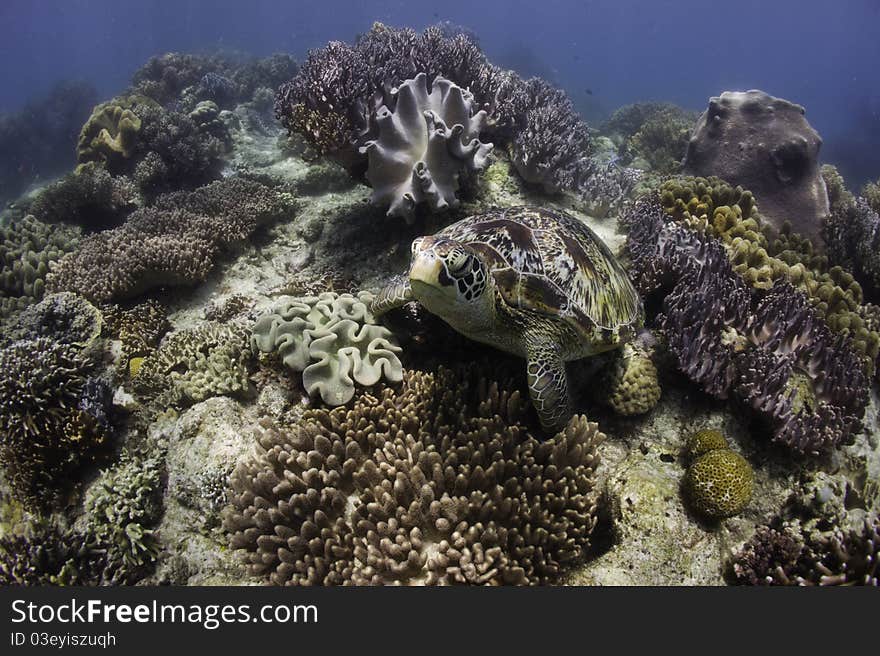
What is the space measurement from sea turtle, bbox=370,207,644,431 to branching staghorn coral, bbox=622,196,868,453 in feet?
1.99

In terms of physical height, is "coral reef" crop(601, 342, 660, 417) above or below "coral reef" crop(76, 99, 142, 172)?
below

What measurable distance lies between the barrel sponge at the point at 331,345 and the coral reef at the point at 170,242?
2.45 metres

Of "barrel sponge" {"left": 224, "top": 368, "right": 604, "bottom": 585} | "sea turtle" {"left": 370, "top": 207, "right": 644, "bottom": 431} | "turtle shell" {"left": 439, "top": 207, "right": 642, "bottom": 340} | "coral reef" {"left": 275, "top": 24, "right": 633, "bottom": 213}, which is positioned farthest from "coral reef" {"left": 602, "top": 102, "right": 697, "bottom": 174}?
"barrel sponge" {"left": 224, "top": 368, "right": 604, "bottom": 585}

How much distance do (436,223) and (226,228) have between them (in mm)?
3171

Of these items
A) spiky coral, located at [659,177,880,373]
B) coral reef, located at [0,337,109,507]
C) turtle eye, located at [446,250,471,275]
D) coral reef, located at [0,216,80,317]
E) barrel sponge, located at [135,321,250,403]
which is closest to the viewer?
turtle eye, located at [446,250,471,275]

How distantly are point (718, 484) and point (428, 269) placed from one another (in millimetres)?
2576

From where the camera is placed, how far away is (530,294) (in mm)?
3473

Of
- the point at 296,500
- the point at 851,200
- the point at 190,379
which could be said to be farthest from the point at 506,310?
the point at 851,200

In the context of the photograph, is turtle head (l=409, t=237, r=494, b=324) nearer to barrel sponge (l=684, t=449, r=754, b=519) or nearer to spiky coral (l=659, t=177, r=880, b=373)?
barrel sponge (l=684, t=449, r=754, b=519)

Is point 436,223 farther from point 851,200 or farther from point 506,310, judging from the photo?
point 851,200

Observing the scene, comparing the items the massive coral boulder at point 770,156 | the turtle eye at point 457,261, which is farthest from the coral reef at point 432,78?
the turtle eye at point 457,261

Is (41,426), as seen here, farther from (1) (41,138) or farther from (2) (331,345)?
(1) (41,138)

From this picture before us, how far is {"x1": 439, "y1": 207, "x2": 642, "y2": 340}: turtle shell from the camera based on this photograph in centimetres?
348

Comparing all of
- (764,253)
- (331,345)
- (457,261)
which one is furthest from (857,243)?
(331,345)
